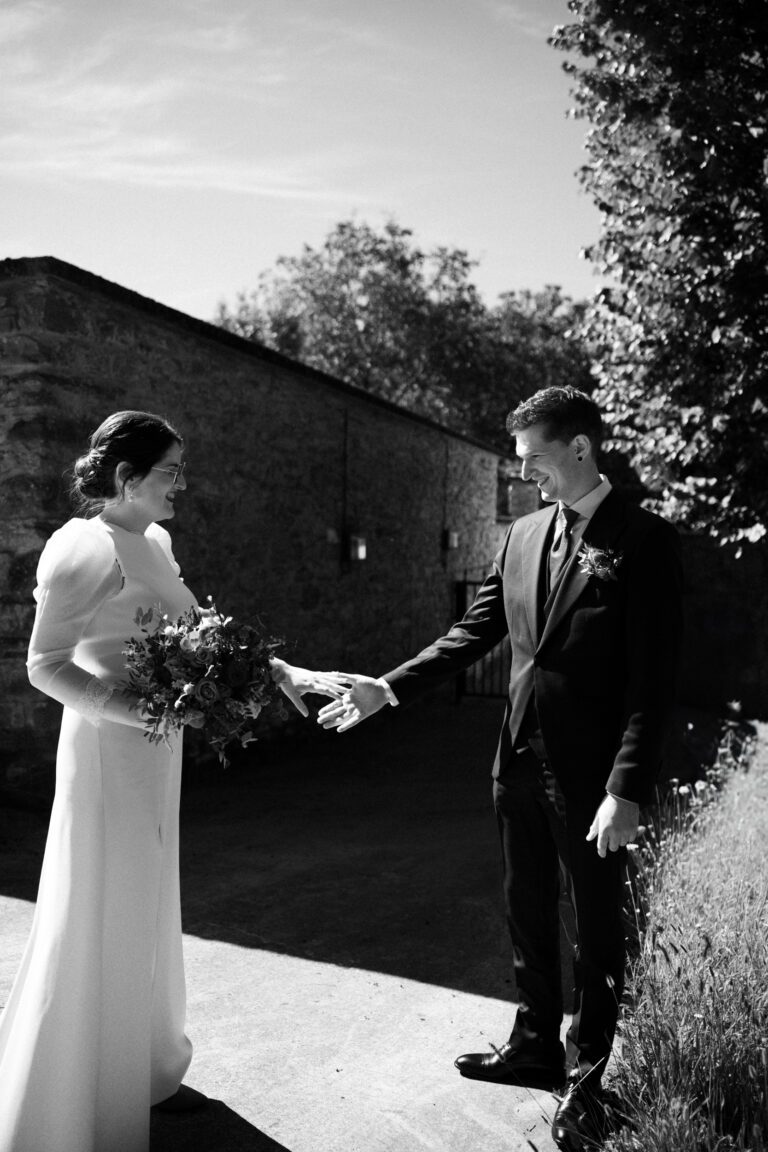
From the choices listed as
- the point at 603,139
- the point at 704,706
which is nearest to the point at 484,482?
the point at 704,706

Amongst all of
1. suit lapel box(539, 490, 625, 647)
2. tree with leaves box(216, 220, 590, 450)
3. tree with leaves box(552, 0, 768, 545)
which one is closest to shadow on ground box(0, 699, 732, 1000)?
suit lapel box(539, 490, 625, 647)

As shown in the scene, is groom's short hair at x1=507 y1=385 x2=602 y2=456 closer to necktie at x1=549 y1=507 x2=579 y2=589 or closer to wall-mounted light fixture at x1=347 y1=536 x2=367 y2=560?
necktie at x1=549 y1=507 x2=579 y2=589

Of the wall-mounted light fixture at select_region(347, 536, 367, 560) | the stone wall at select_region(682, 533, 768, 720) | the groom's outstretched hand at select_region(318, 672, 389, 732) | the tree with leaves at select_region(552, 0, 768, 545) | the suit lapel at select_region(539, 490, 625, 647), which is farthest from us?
the stone wall at select_region(682, 533, 768, 720)

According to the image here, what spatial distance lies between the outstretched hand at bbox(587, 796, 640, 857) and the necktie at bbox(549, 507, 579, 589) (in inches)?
27.7

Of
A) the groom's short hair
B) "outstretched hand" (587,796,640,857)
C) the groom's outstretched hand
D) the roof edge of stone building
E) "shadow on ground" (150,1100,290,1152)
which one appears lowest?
"shadow on ground" (150,1100,290,1152)

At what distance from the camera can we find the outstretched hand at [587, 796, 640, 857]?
2779mm

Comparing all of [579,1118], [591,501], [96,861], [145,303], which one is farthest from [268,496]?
[579,1118]

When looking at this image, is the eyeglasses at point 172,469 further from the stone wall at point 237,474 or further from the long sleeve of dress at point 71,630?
the stone wall at point 237,474

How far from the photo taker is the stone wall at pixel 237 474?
22.4ft

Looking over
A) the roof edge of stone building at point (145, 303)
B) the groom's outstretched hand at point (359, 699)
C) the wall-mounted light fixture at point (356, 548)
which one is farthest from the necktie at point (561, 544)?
the wall-mounted light fixture at point (356, 548)

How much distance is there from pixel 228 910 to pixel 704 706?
9606mm

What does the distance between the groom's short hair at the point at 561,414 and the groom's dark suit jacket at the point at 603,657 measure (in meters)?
0.24

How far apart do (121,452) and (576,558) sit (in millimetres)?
1408

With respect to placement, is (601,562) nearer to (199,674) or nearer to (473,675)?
(199,674)
